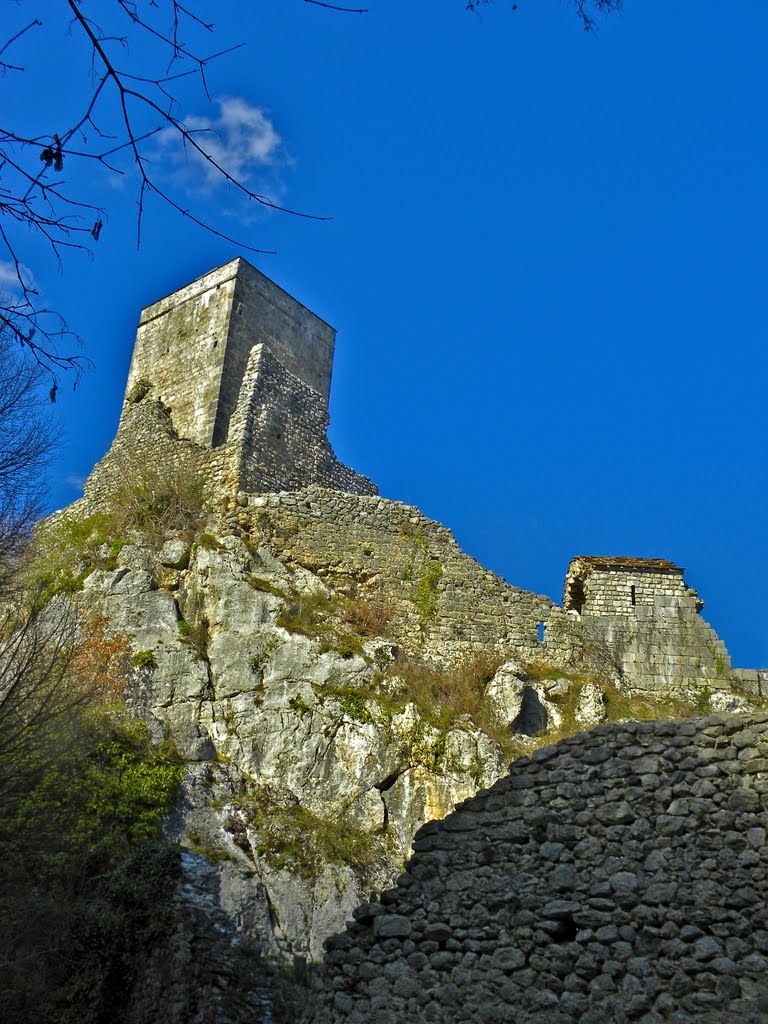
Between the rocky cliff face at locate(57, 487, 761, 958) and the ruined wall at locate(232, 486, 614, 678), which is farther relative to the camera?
the ruined wall at locate(232, 486, 614, 678)

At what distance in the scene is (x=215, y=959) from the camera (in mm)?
9203

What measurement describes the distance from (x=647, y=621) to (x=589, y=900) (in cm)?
984

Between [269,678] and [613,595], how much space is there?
645 centimetres

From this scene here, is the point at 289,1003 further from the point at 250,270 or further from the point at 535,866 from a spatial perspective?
the point at 250,270

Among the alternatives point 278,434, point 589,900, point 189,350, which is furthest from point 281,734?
point 189,350

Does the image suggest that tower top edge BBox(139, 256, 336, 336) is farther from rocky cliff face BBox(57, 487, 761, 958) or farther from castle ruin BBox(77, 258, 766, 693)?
rocky cliff face BBox(57, 487, 761, 958)

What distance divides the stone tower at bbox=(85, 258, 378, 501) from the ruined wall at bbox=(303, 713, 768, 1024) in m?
10.9

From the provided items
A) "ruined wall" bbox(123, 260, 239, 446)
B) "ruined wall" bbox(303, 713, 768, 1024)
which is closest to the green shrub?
"ruined wall" bbox(303, 713, 768, 1024)

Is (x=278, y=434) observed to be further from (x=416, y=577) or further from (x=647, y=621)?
(x=647, y=621)

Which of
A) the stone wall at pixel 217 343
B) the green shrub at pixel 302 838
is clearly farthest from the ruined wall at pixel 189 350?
the green shrub at pixel 302 838

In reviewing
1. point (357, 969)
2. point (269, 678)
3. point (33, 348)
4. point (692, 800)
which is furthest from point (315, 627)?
point (33, 348)

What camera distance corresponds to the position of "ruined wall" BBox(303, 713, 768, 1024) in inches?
229

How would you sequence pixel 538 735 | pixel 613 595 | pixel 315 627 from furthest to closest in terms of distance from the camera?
1. pixel 613 595
2. pixel 315 627
3. pixel 538 735

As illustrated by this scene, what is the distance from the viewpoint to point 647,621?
15.6m
